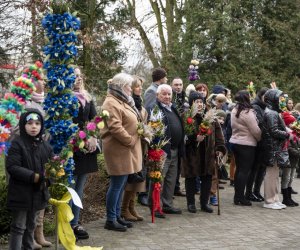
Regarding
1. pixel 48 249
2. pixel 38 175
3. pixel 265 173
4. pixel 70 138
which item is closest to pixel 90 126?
pixel 70 138

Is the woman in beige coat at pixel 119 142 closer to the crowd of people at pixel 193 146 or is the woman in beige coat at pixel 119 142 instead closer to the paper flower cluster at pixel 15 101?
the crowd of people at pixel 193 146

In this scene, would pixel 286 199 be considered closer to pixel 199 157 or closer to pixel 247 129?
pixel 247 129

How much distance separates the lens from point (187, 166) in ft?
29.2

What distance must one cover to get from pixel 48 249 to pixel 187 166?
10.5ft

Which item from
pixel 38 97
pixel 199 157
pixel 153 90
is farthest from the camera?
pixel 153 90

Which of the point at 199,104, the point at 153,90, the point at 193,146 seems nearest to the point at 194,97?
the point at 199,104

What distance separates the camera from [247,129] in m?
9.65

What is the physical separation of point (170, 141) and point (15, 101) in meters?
3.33

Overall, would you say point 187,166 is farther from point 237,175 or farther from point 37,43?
point 37,43

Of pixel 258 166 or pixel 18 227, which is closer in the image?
pixel 18 227

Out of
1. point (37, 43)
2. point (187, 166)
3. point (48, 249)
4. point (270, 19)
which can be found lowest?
point (48, 249)

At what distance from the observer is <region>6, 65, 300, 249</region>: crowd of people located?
5586 mm

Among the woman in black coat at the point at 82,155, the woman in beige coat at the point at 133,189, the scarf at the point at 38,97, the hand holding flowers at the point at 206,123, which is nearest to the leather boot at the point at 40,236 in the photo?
the woman in black coat at the point at 82,155

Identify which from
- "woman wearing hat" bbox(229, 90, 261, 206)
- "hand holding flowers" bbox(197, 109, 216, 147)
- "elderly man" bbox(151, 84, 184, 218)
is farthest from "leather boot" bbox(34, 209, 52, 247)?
"woman wearing hat" bbox(229, 90, 261, 206)
